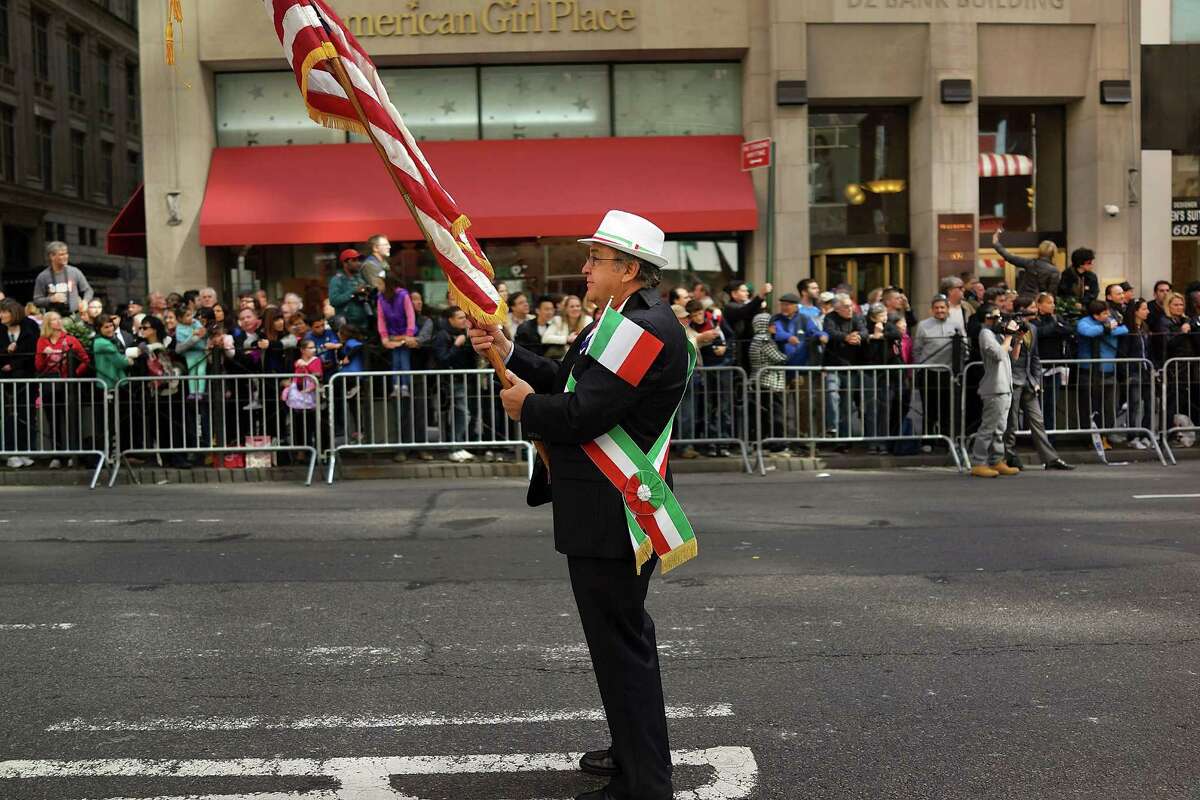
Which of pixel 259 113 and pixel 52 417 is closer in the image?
pixel 52 417

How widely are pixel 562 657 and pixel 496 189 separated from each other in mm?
15223

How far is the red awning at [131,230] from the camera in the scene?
2233 cm

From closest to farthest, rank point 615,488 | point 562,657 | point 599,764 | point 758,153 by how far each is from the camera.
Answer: point 615,488
point 599,764
point 562,657
point 758,153

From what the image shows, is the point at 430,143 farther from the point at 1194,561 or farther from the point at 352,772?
the point at 352,772

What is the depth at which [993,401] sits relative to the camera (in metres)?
13.4

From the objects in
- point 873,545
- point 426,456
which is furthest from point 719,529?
point 426,456

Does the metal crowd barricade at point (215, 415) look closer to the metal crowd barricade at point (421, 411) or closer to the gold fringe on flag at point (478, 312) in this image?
the metal crowd barricade at point (421, 411)

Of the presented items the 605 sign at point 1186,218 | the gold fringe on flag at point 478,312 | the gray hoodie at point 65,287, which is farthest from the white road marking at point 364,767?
the 605 sign at point 1186,218

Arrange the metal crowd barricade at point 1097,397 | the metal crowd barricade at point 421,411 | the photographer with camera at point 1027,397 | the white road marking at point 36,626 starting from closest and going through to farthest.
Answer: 1. the white road marking at point 36,626
2. the photographer with camera at point 1027,397
3. the metal crowd barricade at point 421,411
4. the metal crowd barricade at point 1097,397

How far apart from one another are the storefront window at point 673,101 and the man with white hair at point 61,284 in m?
8.77

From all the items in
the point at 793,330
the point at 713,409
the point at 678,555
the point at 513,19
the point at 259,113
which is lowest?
the point at 678,555

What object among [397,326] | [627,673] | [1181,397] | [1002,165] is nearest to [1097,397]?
[1181,397]

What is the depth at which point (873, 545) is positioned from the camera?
30.0ft

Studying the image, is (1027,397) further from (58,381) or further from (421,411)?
(58,381)
